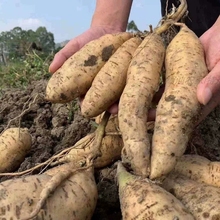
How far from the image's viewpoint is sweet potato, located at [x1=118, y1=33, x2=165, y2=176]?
1.47m

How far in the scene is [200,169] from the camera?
1629 millimetres

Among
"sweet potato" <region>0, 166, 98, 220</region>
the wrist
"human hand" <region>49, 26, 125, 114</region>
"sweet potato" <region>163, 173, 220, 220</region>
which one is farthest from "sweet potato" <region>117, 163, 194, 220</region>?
the wrist

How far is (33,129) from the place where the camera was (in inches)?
98.1

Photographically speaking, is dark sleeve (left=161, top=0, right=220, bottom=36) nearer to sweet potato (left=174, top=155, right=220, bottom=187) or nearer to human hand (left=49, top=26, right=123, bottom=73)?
human hand (left=49, top=26, right=123, bottom=73)

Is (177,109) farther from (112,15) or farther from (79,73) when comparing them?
(112,15)

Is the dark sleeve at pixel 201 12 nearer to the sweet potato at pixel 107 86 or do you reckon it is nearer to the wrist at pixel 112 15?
the wrist at pixel 112 15

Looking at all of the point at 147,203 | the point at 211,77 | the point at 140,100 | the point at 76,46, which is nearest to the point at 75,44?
the point at 76,46

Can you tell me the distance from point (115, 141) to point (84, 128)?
1.27 ft

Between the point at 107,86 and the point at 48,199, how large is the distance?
57 centimetres

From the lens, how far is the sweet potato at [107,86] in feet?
5.79

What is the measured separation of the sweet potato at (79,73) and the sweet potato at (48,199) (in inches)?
16.8

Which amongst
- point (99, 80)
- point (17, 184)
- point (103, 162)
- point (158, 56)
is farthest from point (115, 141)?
point (17, 184)

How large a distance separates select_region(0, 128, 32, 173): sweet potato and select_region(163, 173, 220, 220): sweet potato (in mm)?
852

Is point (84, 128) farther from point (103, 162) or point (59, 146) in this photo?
point (103, 162)
